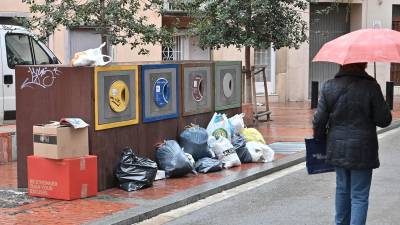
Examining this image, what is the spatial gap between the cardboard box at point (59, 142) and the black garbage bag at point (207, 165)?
2278 millimetres

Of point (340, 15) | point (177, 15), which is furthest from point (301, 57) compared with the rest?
point (177, 15)

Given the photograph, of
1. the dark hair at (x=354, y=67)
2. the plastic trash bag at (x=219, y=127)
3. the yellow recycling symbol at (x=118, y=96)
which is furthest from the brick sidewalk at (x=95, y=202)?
the dark hair at (x=354, y=67)

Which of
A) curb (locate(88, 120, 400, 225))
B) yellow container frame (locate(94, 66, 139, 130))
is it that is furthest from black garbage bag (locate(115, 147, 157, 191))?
curb (locate(88, 120, 400, 225))

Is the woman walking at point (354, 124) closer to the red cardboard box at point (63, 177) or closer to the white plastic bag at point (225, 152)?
the red cardboard box at point (63, 177)

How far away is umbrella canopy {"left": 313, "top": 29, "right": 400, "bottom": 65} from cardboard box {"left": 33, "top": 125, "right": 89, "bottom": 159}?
3.45m

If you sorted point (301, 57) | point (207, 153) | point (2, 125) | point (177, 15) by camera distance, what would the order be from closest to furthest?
1. point (207, 153)
2. point (2, 125)
3. point (177, 15)
4. point (301, 57)

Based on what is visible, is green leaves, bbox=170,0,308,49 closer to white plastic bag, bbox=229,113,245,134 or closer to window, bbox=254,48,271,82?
white plastic bag, bbox=229,113,245,134

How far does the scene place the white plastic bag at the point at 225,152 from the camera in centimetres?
995

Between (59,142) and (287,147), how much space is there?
6027 millimetres

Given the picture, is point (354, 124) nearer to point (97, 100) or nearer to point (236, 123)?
point (97, 100)

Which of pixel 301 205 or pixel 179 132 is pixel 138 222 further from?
pixel 179 132

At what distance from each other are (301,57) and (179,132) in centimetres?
1466

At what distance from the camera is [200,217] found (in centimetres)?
728

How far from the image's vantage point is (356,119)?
534 centimetres
